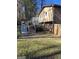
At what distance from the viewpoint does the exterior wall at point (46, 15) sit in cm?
169

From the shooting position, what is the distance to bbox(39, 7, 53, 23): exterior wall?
1.69 m

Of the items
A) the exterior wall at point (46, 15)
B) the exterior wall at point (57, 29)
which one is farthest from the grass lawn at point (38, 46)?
the exterior wall at point (46, 15)

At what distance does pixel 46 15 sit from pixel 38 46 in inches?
11.9

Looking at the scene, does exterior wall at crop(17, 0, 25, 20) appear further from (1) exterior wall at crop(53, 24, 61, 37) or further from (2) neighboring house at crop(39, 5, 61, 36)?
(1) exterior wall at crop(53, 24, 61, 37)

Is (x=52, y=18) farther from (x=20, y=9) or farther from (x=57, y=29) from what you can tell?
(x=20, y=9)

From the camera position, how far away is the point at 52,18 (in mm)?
1714

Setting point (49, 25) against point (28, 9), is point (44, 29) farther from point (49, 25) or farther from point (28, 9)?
point (28, 9)

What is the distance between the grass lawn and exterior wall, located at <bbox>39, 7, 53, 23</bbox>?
0.19 metres

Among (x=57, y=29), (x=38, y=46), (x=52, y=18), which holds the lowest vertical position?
(x=38, y=46)

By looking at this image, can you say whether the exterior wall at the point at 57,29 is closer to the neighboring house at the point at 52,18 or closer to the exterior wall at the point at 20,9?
the neighboring house at the point at 52,18

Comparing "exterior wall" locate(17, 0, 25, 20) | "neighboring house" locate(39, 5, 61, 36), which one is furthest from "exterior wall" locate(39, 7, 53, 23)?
"exterior wall" locate(17, 0, 25, 20)

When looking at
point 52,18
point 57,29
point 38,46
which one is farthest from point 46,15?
point 38,46
